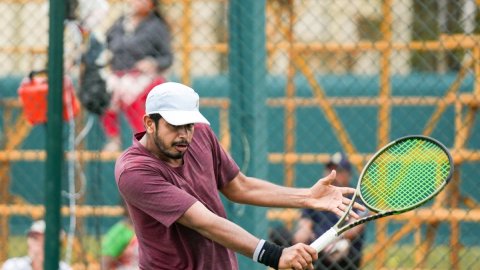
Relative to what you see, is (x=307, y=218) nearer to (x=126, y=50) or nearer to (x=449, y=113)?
(x=126, y=50)

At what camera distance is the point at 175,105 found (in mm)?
4387

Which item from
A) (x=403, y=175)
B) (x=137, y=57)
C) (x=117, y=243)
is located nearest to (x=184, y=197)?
(x=403, y=175)

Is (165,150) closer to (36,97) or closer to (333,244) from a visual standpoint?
(333,244)

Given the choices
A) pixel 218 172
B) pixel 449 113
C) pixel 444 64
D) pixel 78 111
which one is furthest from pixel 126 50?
pixel 449 113

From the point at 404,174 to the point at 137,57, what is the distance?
2399mm

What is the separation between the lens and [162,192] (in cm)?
428

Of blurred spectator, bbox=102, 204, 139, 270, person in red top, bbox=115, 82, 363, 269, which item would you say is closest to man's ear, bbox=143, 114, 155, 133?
person in red top, bbox=115, 82, 363, 269

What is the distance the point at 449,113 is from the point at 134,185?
20.3 feet

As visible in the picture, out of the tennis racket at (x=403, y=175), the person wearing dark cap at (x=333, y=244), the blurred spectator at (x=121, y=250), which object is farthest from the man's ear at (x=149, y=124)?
the blurred spectator at (x=121, y=250)

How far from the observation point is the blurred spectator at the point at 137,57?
658 centimetres

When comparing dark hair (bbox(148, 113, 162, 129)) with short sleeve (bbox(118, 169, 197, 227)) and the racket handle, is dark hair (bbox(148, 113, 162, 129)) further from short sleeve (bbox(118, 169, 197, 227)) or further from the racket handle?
the racket handle

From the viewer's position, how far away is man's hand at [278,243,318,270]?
13.4 feet

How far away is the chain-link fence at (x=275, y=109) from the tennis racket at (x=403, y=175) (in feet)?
3.32

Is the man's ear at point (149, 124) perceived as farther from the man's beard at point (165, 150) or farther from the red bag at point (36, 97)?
the red bag at point (36, 97)
